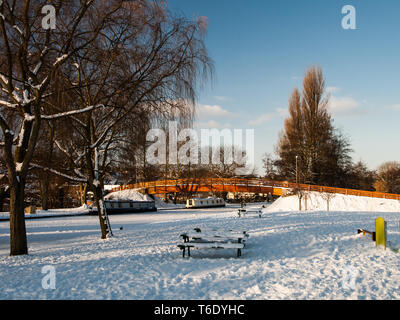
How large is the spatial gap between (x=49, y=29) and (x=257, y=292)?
950 centimetres

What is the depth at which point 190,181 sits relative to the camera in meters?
51.9

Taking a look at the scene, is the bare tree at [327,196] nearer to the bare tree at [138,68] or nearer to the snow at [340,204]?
the snow at [340,204]

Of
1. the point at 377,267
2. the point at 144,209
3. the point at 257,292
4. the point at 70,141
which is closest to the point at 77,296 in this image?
the point at 257,292

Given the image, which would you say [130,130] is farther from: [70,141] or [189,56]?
[189,56]

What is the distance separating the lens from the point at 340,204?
34.2 meters

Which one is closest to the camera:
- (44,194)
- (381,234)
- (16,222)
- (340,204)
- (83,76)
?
(381,234)

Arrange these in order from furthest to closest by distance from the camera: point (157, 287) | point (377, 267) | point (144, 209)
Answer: point (144, 209)
point (377, 267)
point (157, 287)

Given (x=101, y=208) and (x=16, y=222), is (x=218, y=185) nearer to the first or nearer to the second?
(x=101, y=208)

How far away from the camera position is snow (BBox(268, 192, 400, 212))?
33.1 meters

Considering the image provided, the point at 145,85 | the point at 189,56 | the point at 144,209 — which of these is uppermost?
the point at 189,56

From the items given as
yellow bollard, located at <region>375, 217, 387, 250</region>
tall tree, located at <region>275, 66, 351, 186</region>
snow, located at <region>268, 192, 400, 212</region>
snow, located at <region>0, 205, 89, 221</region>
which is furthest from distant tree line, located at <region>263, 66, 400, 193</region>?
yellow bollard, located at <region>375, 217, 387, 250</region>

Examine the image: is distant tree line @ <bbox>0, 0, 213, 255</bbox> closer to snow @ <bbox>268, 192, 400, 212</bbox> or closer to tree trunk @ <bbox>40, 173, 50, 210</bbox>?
tree trunk @ <bbox>40, 173, 50, 210</bbox>

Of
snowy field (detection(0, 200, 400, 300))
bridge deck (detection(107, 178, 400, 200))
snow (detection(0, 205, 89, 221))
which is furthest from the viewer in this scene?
bridge deck (detection(107, 178, 400, 200))

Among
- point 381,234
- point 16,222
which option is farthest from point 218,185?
point 16,222
